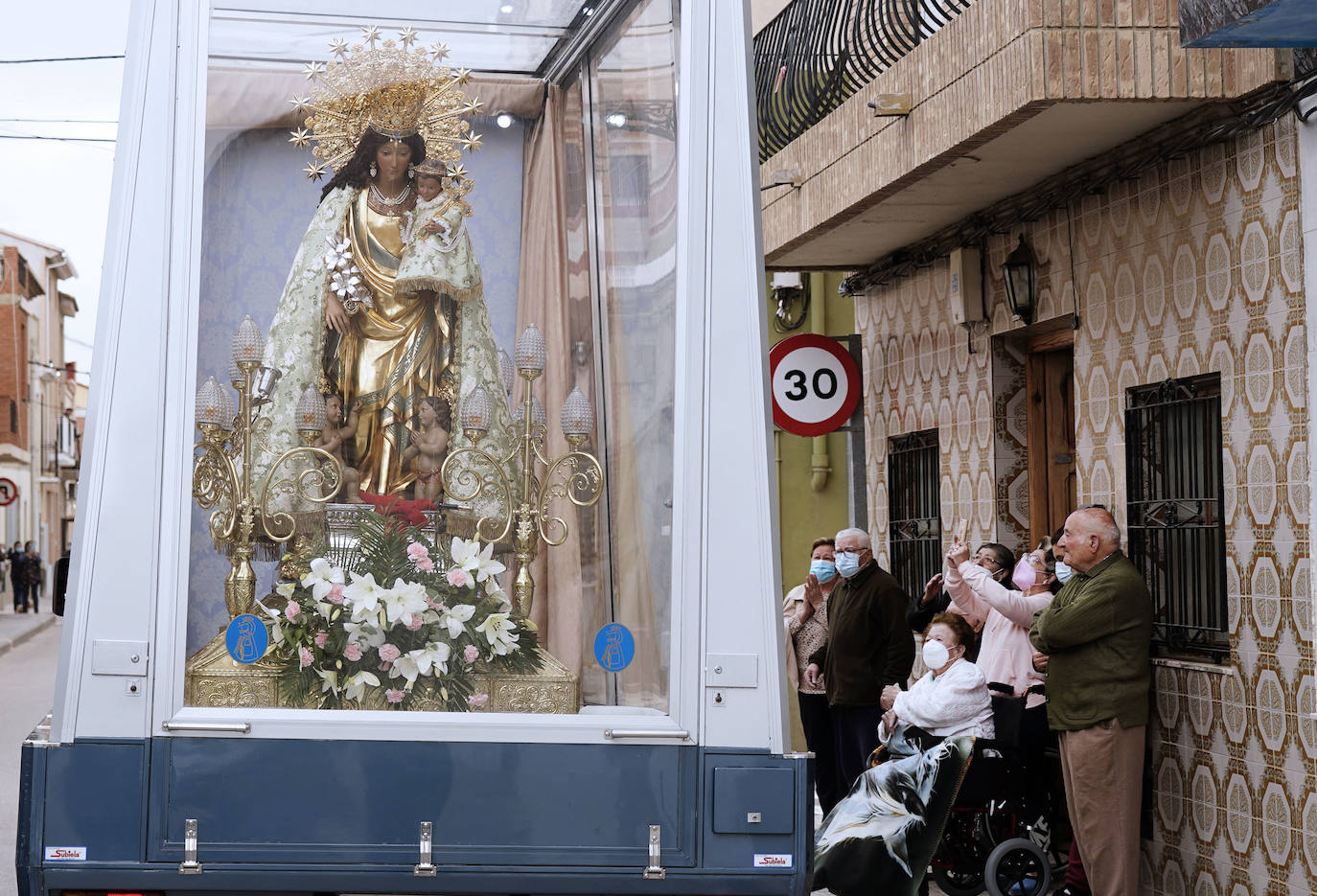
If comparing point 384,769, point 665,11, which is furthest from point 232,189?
point 384,769

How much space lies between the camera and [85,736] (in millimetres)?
4410

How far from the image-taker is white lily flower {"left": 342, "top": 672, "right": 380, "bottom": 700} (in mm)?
4613

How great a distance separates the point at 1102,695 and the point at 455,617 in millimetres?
4151

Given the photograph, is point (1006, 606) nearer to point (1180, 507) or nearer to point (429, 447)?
point (1180, 507)

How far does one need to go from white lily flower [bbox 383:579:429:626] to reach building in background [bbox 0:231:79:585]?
47.8 meters

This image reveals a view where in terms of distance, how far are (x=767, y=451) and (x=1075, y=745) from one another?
3.94 meters

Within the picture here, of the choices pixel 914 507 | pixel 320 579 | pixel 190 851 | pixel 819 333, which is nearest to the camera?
pixel 190 851

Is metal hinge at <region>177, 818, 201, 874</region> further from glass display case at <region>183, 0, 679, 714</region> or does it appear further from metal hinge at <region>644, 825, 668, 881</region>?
metal hinge at <region>644, 825, 668, 881</region>

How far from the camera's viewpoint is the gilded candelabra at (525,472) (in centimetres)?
467

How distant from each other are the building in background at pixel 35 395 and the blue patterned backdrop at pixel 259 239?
47.7 meters

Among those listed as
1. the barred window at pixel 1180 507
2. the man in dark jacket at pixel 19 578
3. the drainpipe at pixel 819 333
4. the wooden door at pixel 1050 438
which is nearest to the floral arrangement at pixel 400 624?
the barred window at pixel 1180 507

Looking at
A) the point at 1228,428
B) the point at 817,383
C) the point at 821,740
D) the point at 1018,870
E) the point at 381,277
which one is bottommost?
the point at 1018,870

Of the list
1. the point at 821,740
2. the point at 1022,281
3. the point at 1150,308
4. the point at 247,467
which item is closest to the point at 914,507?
the point at 821,740

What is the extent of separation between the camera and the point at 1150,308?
8.66 m
